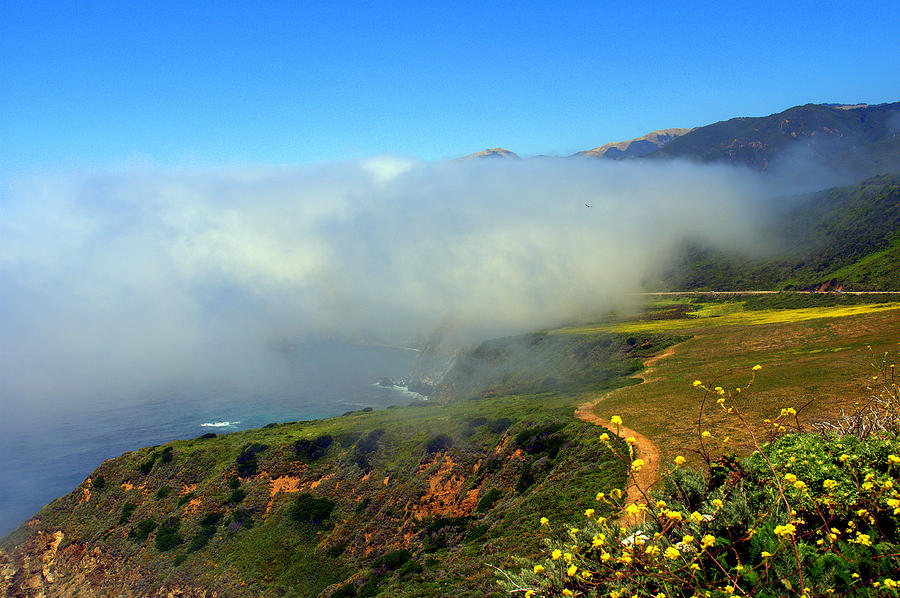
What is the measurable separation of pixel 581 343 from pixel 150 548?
66.0 metres

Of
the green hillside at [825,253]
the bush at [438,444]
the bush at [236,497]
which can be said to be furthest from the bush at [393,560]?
the green hillside at [825,253]

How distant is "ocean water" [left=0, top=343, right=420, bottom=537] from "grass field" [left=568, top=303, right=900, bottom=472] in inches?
3368

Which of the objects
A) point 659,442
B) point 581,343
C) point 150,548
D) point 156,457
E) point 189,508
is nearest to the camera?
point 659,442

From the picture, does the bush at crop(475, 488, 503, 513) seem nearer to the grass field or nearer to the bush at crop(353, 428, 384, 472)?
the grass field

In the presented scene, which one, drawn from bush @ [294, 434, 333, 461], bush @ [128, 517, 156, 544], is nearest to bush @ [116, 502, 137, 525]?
bush @ [128, 517, 156, 544]

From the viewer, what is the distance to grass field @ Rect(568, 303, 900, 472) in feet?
77.3

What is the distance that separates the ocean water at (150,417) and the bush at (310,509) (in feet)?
207

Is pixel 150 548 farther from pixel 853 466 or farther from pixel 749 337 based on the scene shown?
pixel 749 337

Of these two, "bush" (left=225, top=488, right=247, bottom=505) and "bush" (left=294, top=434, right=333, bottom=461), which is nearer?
"bush" (left=225, top=488, right=247, bottom=505)

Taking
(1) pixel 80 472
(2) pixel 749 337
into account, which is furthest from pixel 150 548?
(1) pixel 80 472

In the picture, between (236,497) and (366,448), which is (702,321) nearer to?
(366,448)

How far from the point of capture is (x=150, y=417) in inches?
5413

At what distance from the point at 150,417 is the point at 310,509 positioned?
122373 mm

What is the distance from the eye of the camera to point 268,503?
4509 cm
